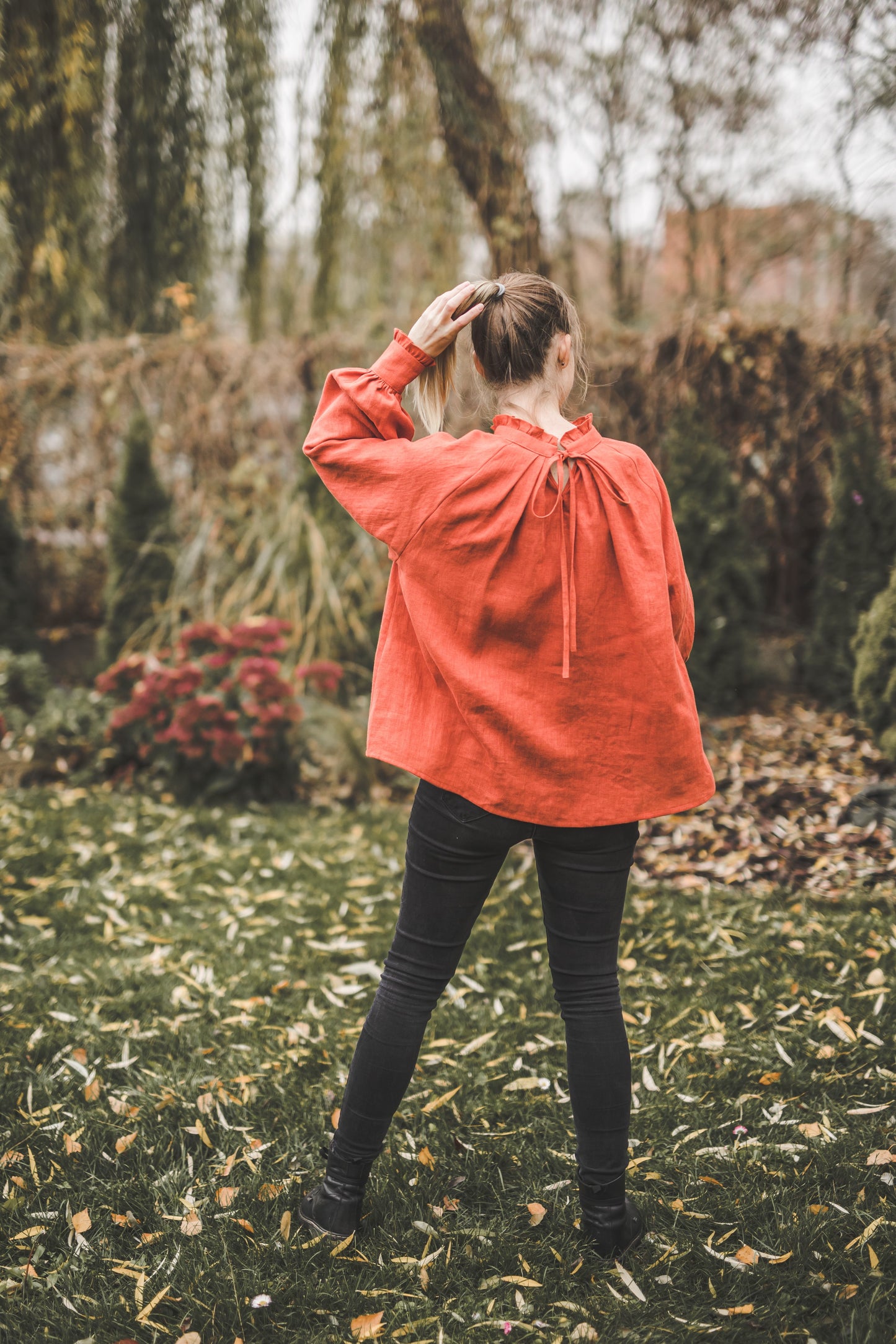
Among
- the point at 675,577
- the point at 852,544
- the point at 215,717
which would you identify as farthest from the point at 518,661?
the point at 852,544

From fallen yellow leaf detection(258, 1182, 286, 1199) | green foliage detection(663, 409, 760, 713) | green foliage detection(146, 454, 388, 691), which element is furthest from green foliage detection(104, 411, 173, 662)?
fallen yellow leaf detection(258, 1182, 286, 1199)

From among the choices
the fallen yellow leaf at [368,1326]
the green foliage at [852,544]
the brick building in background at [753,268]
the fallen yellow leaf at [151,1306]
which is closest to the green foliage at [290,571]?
the brick building in background at [753,268]

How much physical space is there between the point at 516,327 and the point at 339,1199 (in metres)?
1.48

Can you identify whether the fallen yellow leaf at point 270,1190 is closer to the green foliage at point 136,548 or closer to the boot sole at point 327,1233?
the boot sole at point 327,1233

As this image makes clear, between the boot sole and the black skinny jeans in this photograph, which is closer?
the black skinny jeans

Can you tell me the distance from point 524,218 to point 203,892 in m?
4.18

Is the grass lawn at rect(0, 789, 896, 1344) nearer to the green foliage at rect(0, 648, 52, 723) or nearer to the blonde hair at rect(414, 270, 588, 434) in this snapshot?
the blonde hair at rect(414, 270, 588, 434)

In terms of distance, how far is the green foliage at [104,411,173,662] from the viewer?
557 cm

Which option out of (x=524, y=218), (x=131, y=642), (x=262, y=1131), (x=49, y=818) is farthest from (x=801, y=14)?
(x=262, y=1131)

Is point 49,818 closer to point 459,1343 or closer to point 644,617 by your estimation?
point 459,1343

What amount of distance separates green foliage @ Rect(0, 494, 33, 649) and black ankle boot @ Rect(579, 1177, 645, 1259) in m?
5.08

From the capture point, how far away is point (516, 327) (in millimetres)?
1460

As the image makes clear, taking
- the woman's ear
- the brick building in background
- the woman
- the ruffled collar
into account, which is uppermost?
the brick building in background

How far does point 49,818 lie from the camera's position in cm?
385
